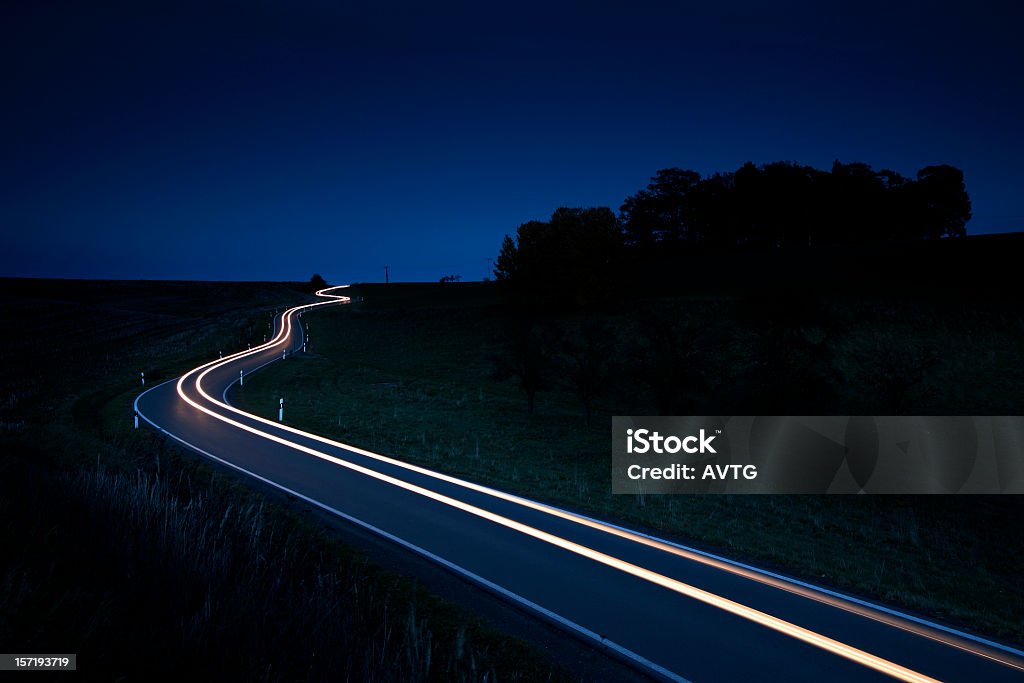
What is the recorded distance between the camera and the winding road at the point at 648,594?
638 centimetres

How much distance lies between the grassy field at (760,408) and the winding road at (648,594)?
114 cm

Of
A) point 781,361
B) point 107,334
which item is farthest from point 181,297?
point 781,361

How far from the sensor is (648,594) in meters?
8.10

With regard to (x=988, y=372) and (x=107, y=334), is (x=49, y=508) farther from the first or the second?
(x=107, y=334)

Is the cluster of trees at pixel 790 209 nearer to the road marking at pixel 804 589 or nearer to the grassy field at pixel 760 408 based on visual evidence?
the grassy field at pixel 760 408

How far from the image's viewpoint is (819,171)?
100m

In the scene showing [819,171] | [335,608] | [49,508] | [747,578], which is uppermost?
[819,171]

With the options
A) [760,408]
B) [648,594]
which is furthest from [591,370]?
[648,594]

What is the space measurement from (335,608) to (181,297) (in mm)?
135677

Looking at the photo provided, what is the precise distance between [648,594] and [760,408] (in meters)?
17.5

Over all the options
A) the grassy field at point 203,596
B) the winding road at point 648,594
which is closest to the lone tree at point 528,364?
the winding road at point 648,594

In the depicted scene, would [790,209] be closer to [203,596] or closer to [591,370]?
[591,370]

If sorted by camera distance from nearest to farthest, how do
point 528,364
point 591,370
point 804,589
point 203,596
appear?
point 203,596, point 804,589, point 591,370, point 528,364

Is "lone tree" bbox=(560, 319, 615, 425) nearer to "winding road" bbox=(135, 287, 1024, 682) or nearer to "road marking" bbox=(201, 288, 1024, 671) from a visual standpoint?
"road marking" bbox=(201, 288, 1024, 671)
